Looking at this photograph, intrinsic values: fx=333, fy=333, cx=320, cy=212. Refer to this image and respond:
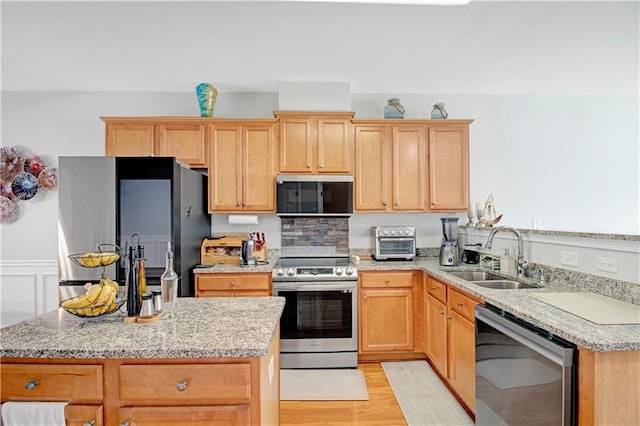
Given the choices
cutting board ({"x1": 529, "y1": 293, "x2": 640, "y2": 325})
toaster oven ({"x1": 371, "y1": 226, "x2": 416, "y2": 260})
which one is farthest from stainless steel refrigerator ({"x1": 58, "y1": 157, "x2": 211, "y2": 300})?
cutting board ({"x1": 529, "y1": 293, "x2": 640, "y2": 325})

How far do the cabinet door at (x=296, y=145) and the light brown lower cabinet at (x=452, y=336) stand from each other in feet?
5.29

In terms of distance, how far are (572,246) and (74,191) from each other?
347 centimetres

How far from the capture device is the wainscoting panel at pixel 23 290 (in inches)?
141

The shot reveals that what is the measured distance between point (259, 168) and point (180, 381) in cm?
240

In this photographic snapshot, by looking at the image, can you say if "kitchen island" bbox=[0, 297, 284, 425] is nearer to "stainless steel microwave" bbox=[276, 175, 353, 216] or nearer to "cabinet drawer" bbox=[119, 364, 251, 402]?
"cabinet drawer" bbox=[119, 364, 251, 402]

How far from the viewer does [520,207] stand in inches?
152

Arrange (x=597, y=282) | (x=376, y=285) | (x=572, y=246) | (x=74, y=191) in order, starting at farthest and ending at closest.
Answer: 1. (x=376, y=285)
2. (x=74, y=191)
3. (x=572, y=246)
4. (x=597, y=282)

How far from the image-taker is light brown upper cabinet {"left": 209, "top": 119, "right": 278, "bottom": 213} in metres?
3.33

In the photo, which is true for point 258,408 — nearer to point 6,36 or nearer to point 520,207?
point 6,36

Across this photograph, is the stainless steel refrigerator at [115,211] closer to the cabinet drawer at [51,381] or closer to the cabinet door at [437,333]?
the cabinet drawer at [51,381]

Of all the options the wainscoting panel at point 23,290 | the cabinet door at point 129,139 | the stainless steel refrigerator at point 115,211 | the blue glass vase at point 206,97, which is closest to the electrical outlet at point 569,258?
the stainless steel refrigerator at point 115,211

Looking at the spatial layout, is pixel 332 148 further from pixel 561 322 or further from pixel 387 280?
pixel 561 322

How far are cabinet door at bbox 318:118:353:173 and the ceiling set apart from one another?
50 cm

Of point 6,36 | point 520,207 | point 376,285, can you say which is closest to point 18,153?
point 6,36
